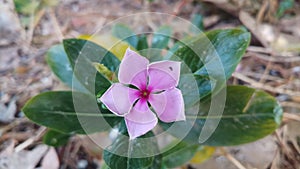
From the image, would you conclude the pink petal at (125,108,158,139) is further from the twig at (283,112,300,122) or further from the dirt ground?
the twig at (283,112,300,122)

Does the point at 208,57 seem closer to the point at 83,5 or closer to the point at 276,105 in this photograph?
the point at 276,105

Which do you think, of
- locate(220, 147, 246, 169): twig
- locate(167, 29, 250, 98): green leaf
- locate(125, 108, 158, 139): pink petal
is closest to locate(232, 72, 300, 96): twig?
locate(220, 147, 246, 169): twig

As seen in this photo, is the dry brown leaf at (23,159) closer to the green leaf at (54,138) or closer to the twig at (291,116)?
the green leaf at (54,138)

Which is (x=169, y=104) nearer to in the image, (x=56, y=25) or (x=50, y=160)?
(x=50, y=160)

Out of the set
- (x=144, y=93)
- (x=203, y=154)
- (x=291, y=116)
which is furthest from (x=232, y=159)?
(x=144, y=93)

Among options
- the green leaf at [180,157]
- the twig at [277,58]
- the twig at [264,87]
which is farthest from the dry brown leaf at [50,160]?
the twig at [277,58]
